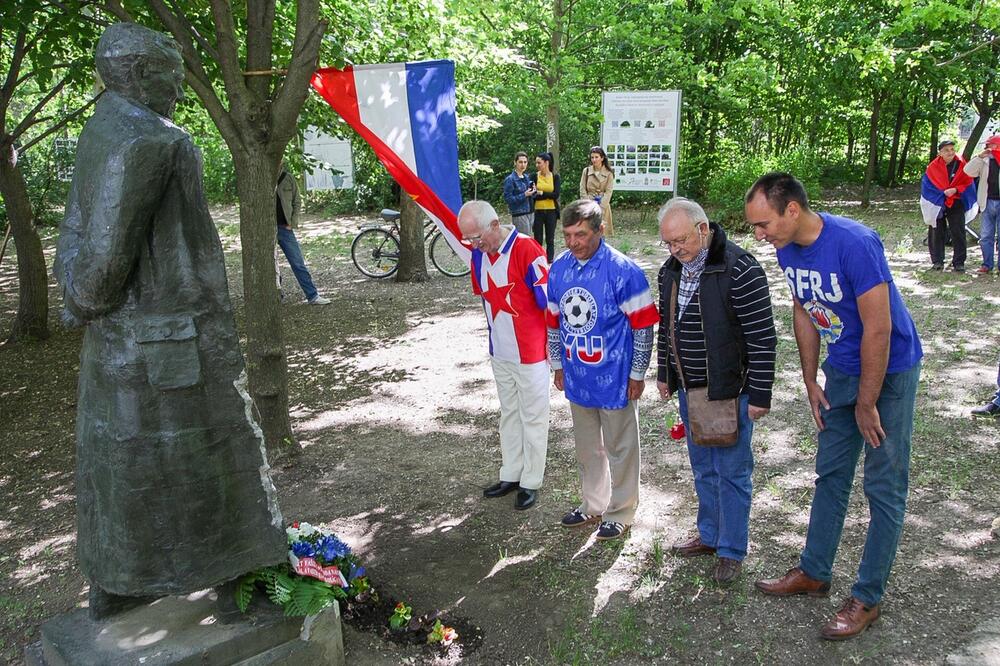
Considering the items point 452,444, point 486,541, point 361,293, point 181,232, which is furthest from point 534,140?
point 181,232

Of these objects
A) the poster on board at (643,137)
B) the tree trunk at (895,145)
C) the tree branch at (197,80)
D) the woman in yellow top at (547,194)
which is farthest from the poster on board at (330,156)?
the tree branch at (197,80)

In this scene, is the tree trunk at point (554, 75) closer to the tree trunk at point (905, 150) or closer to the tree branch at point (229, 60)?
the tree branch at point (229, 60)

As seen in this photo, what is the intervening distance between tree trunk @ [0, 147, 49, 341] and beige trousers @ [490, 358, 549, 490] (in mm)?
6831

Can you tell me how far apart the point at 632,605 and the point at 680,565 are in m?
0.42

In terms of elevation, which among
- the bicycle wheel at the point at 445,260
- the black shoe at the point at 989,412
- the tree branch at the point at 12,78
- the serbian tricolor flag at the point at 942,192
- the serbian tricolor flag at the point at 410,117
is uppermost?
the tree branch at the point at 12,78

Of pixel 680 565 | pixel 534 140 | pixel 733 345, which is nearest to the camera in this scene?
pixel 733 345

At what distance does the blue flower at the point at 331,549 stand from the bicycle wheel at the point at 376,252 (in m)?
8.59

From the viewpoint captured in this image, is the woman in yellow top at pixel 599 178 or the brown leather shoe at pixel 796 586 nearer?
the brown leather shoe at pixel 796 586

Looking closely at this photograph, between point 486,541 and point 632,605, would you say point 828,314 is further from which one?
point 486,541

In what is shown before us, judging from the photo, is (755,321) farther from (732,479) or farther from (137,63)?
(137,63)

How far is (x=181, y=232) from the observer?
8.38 ft

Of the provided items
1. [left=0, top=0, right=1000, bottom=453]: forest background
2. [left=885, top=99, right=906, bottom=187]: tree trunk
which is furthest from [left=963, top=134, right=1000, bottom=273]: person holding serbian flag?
[left=885, top=99, right=906, bottom=187]: tree trunk

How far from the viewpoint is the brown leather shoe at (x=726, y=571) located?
373 cm

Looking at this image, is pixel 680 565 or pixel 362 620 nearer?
pixel 362 620
